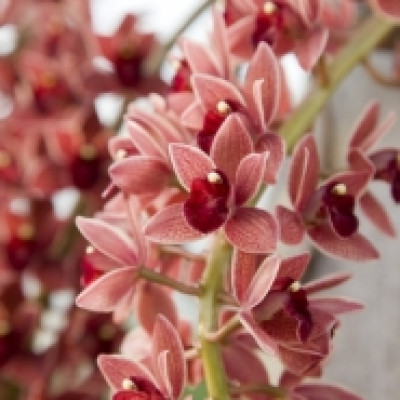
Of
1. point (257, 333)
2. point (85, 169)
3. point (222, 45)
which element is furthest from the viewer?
point (85, 169)

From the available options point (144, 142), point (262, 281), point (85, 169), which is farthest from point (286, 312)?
point (85, 169)

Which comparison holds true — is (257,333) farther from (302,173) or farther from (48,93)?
(48,93)

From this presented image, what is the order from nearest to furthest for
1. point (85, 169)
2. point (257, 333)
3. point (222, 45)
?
point (257, 333) → point (222, 45) → point (85, 169)

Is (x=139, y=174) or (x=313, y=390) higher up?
(x=139, y=174)

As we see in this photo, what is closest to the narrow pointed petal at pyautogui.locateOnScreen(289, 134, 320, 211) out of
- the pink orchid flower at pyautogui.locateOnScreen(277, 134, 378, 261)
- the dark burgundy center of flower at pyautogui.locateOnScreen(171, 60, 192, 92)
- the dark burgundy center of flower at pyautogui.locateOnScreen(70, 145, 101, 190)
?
the pink orchid flower at pyautogui.locateOnScreen(277, 134, 378, 261)

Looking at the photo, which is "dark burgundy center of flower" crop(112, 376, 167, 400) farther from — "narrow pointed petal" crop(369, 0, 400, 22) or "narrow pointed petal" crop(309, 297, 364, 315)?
"narrow pointed petal" crop(369, 0, 400, 22)

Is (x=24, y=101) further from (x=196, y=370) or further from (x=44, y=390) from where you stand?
(x=196, y=370)
